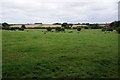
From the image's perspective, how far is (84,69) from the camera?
14.6 meters

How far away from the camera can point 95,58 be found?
17875mm

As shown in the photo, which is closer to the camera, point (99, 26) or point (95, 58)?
point (95, 58)

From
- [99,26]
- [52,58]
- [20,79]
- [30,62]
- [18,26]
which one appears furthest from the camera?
[99,26]

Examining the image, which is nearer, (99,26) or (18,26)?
(18,26)

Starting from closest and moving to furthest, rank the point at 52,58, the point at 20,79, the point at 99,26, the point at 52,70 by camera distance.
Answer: the point at 20,79 → the point at 52,70 → the point at 52,58 → the point at 99,26

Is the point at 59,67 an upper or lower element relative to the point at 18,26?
lower

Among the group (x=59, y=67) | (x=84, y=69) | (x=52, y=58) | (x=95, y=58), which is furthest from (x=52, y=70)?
(x=95, y=58)

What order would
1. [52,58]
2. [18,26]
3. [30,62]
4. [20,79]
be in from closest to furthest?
[20,79] → [30,62] → [52,58] → [18,26]

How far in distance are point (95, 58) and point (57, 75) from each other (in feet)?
17.3

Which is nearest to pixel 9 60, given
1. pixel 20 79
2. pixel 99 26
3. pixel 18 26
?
pixel 20 79

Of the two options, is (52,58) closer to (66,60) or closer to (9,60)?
(66,60)

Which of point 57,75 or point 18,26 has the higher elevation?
point 18,26

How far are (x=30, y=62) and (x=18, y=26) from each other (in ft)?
184

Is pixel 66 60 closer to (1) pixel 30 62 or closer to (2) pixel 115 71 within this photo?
(1) pixel 30 62
